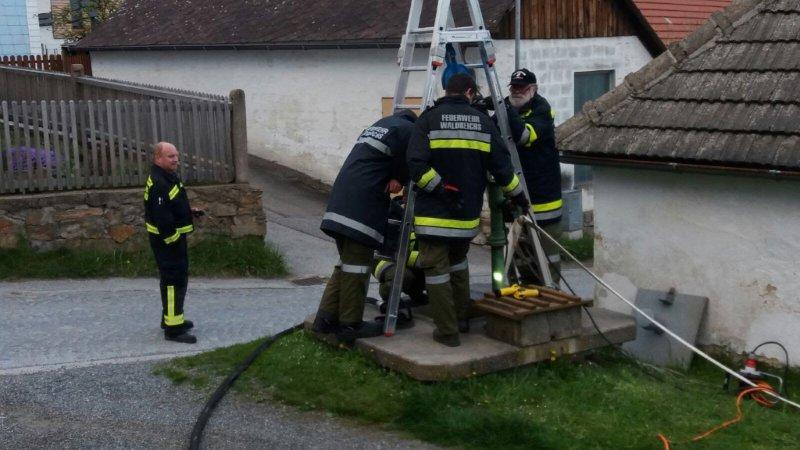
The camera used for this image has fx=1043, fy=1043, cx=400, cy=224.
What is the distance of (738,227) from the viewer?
24.8ft

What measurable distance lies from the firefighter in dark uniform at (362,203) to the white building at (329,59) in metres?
6.98

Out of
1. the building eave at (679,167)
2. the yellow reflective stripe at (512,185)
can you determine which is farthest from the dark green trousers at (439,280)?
the building eave at (679,167)

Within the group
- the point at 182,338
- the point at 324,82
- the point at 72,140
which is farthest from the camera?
the point at 324,82

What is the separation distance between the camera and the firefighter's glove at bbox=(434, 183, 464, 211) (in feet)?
21.8

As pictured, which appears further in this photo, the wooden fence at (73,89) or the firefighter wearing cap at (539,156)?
the wooden fence at (73,89)

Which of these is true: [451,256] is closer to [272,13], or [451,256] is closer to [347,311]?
[347,311]

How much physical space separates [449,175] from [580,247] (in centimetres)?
791

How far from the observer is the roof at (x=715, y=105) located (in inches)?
286

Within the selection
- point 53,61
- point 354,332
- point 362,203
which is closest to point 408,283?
point 354,332

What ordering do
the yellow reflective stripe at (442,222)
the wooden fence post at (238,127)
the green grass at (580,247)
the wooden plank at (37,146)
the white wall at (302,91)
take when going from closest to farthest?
the yellow reflective stripe at (442,222)
the wooden plank at (37,146)
the wooden fence post at (238,127)
the green grass at (580,247)
the white wall at (302,91)

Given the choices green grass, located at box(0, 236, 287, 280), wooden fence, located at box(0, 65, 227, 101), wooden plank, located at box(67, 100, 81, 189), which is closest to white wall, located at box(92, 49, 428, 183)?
wooden fence, located at box(0, 65, 227, 101)

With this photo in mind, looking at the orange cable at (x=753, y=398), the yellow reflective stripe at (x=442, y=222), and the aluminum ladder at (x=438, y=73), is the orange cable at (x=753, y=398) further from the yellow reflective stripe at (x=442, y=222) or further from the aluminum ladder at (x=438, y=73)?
the yellow reflective stripe at (x=442, y=222)

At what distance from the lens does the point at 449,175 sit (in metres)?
6.74

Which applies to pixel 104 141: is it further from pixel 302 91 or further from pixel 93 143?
pixel 302 91
